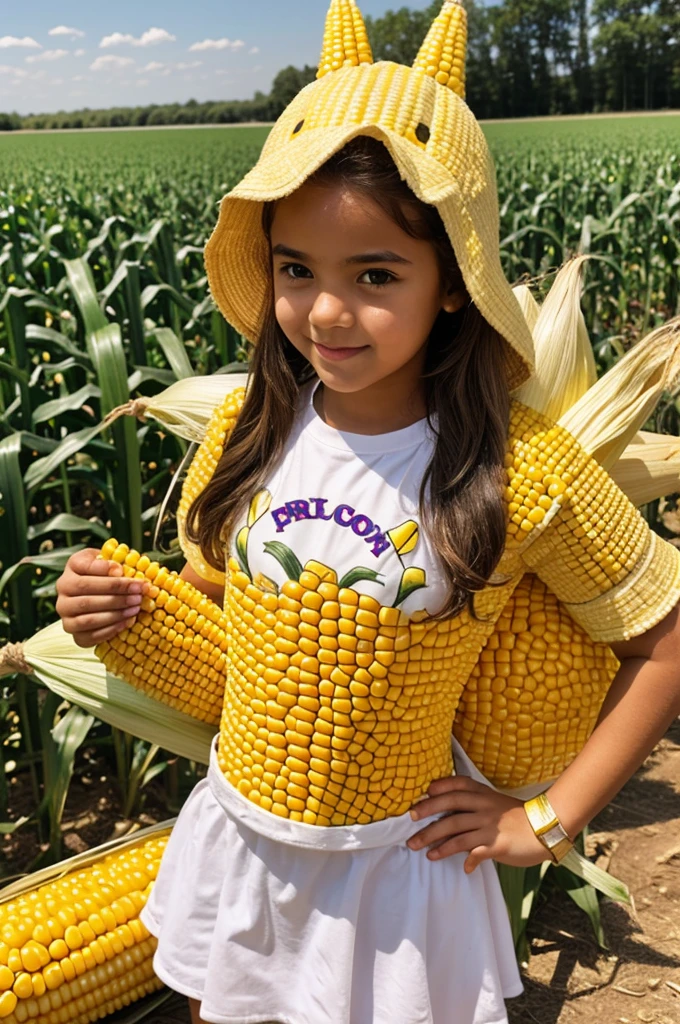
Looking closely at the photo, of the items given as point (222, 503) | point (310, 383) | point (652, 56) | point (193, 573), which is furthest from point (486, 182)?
point (652, 56)

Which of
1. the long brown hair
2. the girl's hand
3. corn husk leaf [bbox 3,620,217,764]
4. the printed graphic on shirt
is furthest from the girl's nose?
corn husk leaf [bbox 3,620,217,764]

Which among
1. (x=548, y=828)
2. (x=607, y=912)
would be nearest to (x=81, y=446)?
(x=548, y=828)

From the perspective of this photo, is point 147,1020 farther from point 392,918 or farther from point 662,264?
point 662,264

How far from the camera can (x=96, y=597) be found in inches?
61.5

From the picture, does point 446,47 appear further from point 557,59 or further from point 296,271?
point 557,59

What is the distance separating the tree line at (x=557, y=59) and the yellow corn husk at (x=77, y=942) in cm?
5536

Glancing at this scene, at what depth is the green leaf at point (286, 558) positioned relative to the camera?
4.45ft

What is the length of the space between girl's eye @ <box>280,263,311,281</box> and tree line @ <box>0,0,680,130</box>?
55.5 metres

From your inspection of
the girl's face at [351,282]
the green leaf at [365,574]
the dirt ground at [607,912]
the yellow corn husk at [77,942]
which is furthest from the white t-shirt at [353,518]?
the dirt ground at [607,912]

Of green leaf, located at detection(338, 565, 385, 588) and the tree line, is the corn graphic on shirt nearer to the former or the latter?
green leaf, located at detection(338, 565, 385, 588)

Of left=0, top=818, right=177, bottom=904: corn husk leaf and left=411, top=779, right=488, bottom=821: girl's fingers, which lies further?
left=0, top=818, right=177, bottom=904: corn husk leaf

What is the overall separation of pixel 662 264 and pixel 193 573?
7.44 metres

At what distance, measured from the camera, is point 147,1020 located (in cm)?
Result: 213

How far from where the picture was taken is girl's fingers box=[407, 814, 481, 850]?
1.44 meters
